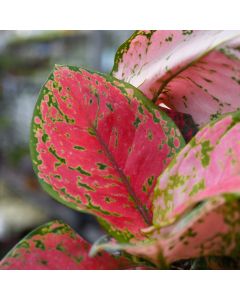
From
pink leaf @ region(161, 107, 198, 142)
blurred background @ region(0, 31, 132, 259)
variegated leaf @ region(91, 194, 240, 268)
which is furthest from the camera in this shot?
blurred background @ region(0, 31, 132, 259)

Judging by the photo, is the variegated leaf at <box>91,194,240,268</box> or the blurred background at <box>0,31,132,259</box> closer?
the variegated leaf at <box>91,194,240,268</box>

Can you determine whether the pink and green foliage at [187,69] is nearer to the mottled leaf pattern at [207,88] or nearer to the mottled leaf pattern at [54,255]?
the mottled leaf pattern at [207,88]

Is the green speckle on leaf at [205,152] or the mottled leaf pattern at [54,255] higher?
the green speckle on leaf at [205,152]

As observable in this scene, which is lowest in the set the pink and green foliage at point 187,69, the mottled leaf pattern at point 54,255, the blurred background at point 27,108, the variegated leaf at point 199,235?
the blurred background at point 27,108

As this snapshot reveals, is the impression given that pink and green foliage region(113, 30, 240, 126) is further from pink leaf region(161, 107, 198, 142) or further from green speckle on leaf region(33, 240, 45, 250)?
green speckle on leaf region(33, 240, 45, 250)

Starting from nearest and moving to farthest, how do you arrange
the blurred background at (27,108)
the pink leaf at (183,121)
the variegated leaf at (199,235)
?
the variegated leaf at (199,235) → the pink leaf at (183,121) → the blurred background at (27,108)

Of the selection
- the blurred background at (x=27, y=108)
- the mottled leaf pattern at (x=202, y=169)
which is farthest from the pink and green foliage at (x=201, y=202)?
the blurred background at (x=27, y=108)

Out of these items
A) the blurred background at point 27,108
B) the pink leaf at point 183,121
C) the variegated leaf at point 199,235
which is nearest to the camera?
the variegated leaf at point 199,235

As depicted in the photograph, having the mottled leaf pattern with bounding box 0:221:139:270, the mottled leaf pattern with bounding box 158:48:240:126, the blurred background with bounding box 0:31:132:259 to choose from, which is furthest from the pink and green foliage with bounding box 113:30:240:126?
the blurred background with bounding box 0:31:132:259
